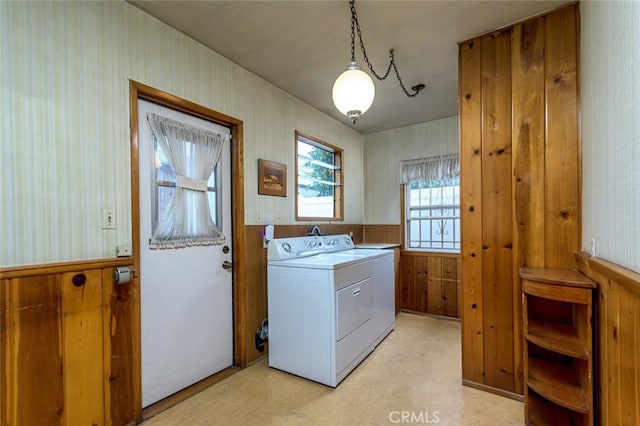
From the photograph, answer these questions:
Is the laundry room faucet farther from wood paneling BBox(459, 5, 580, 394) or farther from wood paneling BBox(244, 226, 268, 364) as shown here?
wood paneling BBox(459, 5, 580, 394)

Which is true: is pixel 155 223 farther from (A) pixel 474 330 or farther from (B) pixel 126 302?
(A) pixel 474 330

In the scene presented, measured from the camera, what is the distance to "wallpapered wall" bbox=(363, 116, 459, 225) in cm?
384

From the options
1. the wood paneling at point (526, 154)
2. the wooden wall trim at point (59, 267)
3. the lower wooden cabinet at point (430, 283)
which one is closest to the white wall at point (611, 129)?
the wood paneling at point (526, 154)

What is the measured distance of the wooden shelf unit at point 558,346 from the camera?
4.92 ft

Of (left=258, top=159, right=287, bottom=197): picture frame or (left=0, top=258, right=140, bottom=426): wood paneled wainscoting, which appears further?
(left=258, top=159, right=287, bottom=197): picture frame

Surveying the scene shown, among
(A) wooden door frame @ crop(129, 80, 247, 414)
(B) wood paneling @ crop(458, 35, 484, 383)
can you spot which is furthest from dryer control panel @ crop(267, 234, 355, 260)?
(B) wood paneling @ crop(458, 35, 484, 383)

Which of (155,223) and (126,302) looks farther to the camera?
(155,223)

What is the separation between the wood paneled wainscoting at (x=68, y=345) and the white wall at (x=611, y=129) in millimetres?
2432

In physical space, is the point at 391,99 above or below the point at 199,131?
above

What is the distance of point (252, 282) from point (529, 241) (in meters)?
2.16

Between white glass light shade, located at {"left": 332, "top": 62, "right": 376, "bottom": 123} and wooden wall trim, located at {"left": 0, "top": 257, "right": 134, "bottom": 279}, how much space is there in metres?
1.60

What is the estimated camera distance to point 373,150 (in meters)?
4.44

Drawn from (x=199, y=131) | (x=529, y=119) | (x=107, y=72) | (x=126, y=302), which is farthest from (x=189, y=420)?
(x=529, y=119)

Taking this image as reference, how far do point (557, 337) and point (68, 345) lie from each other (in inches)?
105
